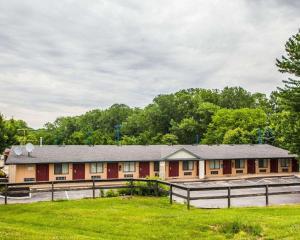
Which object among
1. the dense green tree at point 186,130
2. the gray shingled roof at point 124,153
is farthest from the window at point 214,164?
the dense green tree at point 186,130

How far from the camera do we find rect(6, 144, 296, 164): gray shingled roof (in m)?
37.8

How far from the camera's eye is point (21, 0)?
1884 centimetres

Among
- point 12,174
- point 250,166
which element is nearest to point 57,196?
point 12,174

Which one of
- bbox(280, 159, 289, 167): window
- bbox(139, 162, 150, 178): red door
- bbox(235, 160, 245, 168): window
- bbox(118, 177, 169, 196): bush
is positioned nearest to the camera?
bbox(118, 177, 169, 196): bush

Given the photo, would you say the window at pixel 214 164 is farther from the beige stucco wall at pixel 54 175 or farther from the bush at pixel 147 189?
the bush at pixel 147 189

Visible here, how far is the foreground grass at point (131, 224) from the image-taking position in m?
10.7

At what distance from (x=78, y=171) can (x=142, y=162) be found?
756 cm

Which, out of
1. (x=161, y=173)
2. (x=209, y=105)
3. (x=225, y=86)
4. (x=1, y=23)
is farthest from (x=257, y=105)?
(x=1, y=23)

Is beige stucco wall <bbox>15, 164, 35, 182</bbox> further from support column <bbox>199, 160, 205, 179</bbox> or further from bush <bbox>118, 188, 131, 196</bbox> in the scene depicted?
support column <bbox>199, 160, 205, 179</bbox>

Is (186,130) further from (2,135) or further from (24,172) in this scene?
(2,135)

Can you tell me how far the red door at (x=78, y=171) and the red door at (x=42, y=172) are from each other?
9.56 feet

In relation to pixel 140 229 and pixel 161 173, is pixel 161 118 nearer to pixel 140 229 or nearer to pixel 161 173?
pixel 161 173

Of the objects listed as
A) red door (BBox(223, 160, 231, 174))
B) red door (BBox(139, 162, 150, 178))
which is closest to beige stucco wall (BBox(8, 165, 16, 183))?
red door (BBox(139, 162, 150, 178))

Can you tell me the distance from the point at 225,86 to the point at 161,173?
55.3 m
